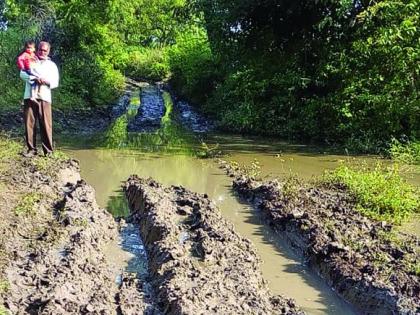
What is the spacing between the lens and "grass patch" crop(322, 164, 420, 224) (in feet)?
26.7

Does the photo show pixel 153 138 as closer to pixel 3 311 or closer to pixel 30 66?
pixel 30 66

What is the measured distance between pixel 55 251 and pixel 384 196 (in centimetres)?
474

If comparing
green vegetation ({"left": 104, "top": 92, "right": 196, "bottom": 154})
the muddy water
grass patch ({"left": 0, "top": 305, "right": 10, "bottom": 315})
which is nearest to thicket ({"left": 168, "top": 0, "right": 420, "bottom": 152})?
green vegetation ({"left": 104, "top": 92, "right": 196, "bottom": 154})

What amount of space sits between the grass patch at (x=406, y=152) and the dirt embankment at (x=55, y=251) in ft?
22.8

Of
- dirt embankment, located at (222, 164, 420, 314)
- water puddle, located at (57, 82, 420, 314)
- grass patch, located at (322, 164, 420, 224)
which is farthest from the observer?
grass patch, located at (322, 164, 420, 224)

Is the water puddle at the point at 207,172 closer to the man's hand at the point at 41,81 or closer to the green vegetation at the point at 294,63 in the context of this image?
the green vegetation at the point at 294,63

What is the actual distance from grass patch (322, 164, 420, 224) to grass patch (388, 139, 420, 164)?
3046mm

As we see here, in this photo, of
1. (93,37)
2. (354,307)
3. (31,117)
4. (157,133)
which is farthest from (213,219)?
(93,37)

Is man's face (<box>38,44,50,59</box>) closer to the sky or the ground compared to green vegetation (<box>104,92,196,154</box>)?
closer to the sky

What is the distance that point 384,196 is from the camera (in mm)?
8406

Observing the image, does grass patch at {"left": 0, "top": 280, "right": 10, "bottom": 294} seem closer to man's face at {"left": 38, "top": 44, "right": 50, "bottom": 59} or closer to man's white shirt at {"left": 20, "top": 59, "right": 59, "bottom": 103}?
man's white shirt at {"left": 20, "top": 59, "right": 59, "bottom": 103}

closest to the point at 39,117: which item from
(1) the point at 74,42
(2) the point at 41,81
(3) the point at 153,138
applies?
(2) the point at 41,81

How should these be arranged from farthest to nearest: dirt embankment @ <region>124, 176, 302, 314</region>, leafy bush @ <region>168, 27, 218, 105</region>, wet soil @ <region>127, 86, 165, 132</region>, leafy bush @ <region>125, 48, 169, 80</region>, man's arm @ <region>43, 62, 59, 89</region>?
leafy bush @ <region>125, 48, 169, 80</region> → leafy bush @ <region>168, 27, 218, 105</region> → wet soil @ <region>127, 86, 165, 132</region> → man's arm @ <region>43, 62, 59, 89</region> → dirt embankment @ <region>124, 176, 302, 314</region>

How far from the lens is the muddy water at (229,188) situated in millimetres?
5902
